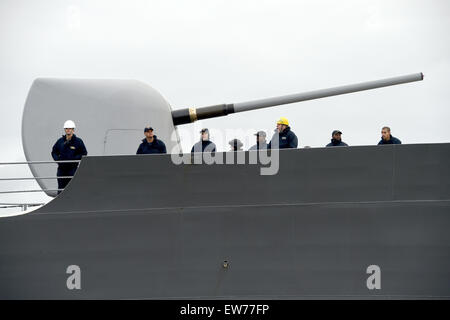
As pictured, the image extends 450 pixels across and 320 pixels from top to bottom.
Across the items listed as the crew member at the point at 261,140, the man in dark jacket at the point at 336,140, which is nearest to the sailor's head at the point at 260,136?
the crew member at the point at 261,140

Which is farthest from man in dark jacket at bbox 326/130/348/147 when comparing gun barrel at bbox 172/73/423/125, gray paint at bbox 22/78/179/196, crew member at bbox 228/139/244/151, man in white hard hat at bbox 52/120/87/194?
man in white hard hat at bbox 52/120/87/194

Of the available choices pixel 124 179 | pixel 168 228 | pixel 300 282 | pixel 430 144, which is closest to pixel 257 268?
pixel 300 282

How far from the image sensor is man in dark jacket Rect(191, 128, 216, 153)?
10352 mm

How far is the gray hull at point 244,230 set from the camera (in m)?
9.42

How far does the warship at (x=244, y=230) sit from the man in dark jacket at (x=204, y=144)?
2.50ft

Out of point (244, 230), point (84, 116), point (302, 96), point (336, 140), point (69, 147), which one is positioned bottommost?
point (244, 230)

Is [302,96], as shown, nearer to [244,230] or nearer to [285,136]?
[285,136]

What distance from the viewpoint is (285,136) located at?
34.4 ft

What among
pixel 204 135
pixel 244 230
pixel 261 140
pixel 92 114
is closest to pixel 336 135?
pixel 261 140

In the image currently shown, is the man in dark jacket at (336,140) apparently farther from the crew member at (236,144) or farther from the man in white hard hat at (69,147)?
the man in white hard hat at (69,147)

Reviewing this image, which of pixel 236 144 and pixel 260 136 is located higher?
pixel 260 136

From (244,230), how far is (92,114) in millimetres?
3615

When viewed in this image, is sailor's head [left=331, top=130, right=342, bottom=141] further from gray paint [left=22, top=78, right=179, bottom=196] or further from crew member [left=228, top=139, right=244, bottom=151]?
gray paint [left=22, top=78, right=179, bottom=196]

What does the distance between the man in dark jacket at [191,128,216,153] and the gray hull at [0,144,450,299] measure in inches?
31.0
